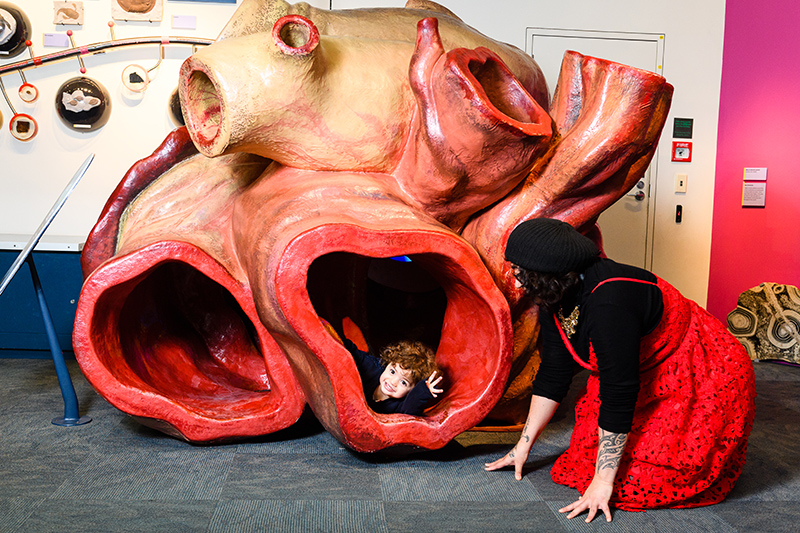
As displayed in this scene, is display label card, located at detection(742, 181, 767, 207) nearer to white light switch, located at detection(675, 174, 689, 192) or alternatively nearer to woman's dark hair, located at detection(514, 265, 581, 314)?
white light switch, located at detection(675, 174, 689, 192)

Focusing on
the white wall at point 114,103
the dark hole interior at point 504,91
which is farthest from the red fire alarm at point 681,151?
the dark hole interior at point 504,91

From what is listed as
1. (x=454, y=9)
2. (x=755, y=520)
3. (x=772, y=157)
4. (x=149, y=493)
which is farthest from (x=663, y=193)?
(x=149, y=493)

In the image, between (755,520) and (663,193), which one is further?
(663,193)

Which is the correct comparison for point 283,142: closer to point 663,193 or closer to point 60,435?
point 60,435

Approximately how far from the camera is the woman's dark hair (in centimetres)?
169

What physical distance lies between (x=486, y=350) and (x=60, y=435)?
1.63m

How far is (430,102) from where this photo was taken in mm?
2107


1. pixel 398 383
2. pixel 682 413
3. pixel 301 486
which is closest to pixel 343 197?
pixel 398 383

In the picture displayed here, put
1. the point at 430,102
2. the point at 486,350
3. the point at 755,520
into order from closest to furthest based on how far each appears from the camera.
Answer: the point at 755,520
the point at 430,102
the point at 486,350

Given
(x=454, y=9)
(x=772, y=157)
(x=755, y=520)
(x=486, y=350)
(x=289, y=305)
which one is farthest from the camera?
(x=772, y=157)

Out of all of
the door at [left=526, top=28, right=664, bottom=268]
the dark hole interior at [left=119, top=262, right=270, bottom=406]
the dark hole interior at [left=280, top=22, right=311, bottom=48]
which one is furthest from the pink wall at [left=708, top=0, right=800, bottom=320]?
the dark hole interior at [left=280, top=22, right=311, bottom=48]

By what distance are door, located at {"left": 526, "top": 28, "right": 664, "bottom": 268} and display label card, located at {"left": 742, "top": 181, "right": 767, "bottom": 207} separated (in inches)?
27.5

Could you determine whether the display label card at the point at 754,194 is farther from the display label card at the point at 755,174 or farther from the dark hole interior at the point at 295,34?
the dark hole interior at the point at 295,34

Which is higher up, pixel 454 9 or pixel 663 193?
pixel 454 9
